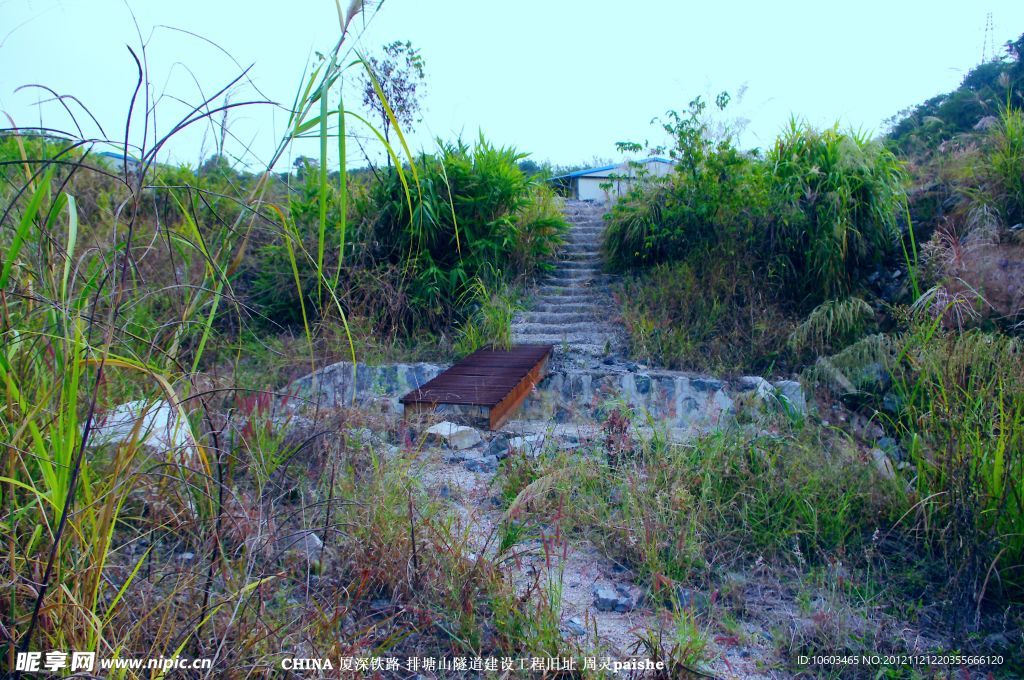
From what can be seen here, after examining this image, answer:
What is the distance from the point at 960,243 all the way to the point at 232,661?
5887mm

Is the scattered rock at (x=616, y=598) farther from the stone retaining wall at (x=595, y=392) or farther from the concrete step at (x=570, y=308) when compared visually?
the concrete step at (x=570, y=308)

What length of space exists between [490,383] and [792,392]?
2243 mm

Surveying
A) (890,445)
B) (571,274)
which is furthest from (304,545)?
(571,274)

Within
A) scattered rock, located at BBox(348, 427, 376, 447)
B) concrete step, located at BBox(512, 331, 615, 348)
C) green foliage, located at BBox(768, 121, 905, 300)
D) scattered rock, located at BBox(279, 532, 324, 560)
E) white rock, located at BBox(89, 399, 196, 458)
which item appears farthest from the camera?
concrete step, located at BBox(512, 331, 615, 348)

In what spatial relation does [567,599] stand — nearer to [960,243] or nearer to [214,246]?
[214,246]

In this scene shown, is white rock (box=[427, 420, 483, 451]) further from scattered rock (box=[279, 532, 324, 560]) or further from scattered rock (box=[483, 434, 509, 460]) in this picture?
scattered rock (box=[279, 532, 324, 560])

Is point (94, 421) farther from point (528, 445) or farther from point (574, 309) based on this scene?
point (574, 309)

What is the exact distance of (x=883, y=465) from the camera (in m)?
3.13

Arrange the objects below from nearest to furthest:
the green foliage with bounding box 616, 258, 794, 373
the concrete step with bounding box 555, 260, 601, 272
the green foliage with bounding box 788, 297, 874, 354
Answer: the green foliage with bounding box 788, 297, 874, 354
the green foliage with bounding box 616, 258, 794, 373
the concrete step with bounding box 555, 260, 601, 272

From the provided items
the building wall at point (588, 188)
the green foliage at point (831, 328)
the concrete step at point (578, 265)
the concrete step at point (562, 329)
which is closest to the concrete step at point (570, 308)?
the concrete step at point (562, 329)

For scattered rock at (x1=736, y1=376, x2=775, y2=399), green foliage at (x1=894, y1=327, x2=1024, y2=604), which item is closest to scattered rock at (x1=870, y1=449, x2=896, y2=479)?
green foliage at (x1=894, y1=327, x2=1024, y2=604)

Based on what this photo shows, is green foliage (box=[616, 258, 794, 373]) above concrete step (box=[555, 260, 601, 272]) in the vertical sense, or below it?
below

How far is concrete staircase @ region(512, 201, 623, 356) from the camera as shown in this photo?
6160 mm

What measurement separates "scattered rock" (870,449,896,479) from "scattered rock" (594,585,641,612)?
139 cm
